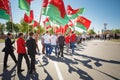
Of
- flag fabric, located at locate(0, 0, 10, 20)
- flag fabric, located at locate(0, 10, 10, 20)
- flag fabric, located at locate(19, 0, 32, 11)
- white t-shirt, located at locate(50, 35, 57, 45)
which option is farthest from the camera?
white t-shirt, located at locate(50, 35, 57, 45)

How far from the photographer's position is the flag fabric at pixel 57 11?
10453 mm

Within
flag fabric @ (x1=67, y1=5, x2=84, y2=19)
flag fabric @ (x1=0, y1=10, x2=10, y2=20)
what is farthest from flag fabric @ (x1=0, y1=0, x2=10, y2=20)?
flag fabric @ (x1=67, y1=5, x2=84, y2=19)

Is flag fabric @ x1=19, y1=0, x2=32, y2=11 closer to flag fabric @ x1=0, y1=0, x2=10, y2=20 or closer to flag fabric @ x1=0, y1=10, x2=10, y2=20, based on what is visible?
flag fabric @ x1=0, y1=0, x2=10, y2=20

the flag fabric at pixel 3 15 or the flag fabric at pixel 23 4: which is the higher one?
the flag fabric at pixel 23 4

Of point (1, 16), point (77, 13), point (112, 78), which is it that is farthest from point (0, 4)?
point (77, 13)

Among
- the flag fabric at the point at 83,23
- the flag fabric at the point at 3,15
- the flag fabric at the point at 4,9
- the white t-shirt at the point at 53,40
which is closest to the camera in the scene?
the flag fabric at the point at 4,9

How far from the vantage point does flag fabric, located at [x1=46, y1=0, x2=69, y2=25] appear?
10453 millimetres

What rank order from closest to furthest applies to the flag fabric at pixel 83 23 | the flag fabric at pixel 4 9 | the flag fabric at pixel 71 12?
1. the flag fabric at pixel 4 9
2. the flag fabric at pixel 83 23
3. the flag fabric at pixel 71 12

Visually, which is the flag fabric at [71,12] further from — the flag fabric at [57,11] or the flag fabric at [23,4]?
the flag fabric at [57,11]

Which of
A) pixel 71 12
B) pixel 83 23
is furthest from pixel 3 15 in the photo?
pixel 71 12

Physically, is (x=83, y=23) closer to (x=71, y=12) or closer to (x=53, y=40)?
(x=71, y=12)

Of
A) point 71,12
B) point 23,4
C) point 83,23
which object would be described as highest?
point 71,12

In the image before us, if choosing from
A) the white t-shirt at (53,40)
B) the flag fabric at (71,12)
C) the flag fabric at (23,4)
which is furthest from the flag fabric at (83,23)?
the flag fabric at (23,4)

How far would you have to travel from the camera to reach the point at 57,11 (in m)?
10.8
